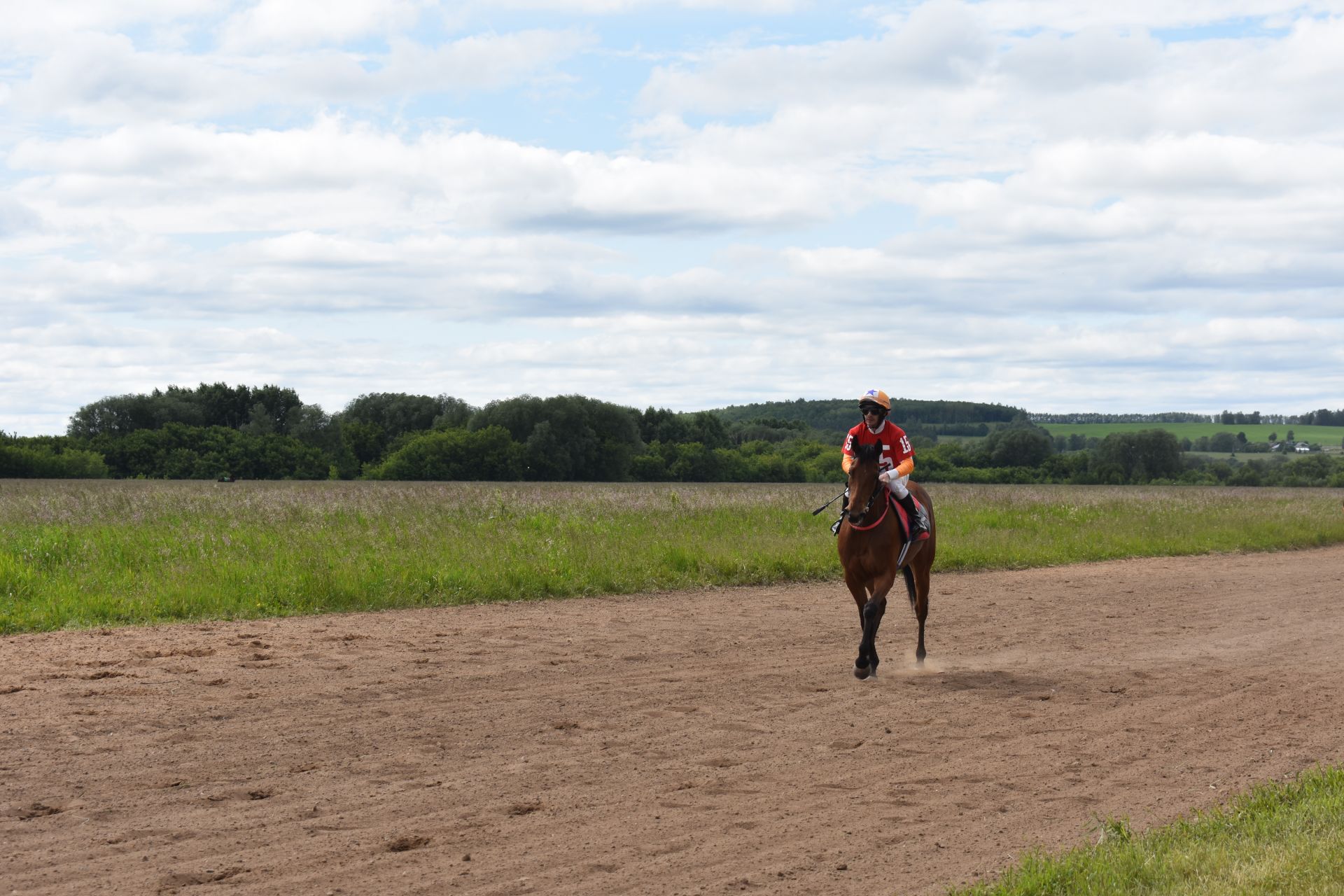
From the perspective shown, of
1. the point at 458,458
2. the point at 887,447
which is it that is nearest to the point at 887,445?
the point at 887,447

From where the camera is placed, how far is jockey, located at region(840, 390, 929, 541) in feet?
37.0

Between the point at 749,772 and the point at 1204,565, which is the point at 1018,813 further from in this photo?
the point at 1204,565

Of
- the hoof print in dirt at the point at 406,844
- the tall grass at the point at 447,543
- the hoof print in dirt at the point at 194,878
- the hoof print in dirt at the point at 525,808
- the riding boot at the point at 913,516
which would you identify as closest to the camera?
the hoof print in dirt at the point at 194,878

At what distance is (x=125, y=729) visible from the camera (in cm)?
866

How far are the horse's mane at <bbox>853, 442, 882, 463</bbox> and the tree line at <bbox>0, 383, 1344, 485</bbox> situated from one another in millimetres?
49610

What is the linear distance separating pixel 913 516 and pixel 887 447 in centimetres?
80

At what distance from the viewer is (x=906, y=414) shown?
103625mm

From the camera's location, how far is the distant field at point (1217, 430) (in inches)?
4350

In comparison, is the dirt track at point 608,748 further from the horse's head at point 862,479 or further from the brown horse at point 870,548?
the horse's head at point 862,479

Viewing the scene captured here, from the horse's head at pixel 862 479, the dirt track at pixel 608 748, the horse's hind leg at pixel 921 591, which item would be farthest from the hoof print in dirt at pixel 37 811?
the horse's hind leg at pixel 921 591

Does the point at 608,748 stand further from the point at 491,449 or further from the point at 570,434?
the point at 570,434

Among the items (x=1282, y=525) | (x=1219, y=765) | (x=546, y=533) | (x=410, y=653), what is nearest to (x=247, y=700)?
(x=410, y=653)

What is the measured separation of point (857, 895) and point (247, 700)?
5.82 metres

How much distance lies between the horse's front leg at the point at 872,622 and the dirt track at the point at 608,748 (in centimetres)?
30
